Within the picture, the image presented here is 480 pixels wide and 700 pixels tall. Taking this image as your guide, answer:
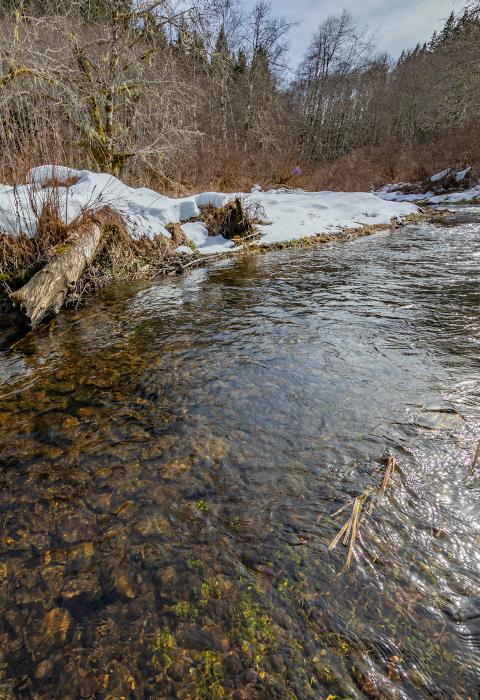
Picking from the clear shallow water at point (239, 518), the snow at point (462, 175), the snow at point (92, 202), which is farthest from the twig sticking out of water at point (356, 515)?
the snow at point (462, 175)

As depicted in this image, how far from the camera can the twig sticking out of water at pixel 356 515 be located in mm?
1509

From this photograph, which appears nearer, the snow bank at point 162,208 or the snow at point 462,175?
the snow bank at point 162,208

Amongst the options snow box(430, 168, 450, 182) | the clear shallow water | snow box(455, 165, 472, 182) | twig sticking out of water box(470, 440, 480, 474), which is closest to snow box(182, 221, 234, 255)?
the clear shallow water

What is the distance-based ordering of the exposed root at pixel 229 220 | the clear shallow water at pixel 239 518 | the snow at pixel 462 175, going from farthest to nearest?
the snow at pixel 462 175 < the exposed root at pixel 229 220 < the clear shallow water at pixel 239 518

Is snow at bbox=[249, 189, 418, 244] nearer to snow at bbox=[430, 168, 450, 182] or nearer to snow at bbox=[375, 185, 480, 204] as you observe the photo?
snow at bbox=[375, 185, 480, 204]

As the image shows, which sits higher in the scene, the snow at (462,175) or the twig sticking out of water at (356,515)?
the snow at (462,175)

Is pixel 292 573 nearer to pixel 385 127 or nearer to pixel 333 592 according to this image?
pixel 333 592

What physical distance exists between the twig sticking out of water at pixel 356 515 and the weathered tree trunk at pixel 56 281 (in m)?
3.71

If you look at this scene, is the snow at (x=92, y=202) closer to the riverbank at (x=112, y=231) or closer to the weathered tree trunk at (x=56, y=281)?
the riverbank at (x=112, y=231)

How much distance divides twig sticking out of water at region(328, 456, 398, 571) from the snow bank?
487 centimetres

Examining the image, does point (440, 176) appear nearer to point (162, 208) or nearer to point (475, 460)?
point (162, 208)

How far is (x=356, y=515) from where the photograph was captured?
160 centimetres

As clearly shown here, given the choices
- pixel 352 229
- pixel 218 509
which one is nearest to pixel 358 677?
pixel 218 509

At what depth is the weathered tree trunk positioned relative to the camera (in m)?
3.88
